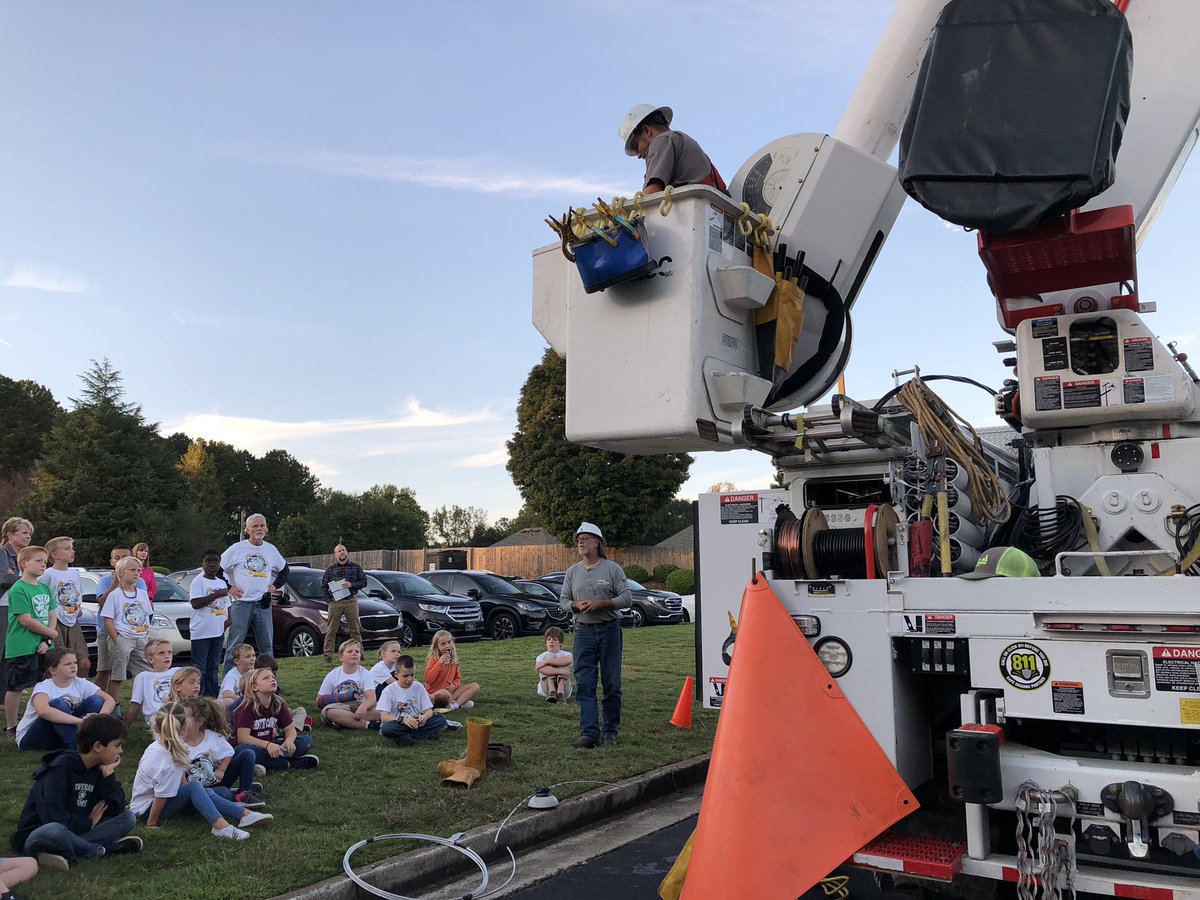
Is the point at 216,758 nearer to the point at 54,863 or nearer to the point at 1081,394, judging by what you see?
the point at 54,863

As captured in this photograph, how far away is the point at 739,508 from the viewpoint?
5566 millimetres

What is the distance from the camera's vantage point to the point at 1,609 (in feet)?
25.8

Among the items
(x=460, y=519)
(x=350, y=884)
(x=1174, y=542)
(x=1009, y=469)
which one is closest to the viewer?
(x=1174, y=542)

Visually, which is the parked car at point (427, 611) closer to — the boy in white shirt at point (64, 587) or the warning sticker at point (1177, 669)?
the boy in white shirt at point (64, 587)

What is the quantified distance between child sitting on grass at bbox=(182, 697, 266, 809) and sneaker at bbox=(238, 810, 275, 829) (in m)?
0.17

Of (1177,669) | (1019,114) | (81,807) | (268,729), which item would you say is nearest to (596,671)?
(268,729)

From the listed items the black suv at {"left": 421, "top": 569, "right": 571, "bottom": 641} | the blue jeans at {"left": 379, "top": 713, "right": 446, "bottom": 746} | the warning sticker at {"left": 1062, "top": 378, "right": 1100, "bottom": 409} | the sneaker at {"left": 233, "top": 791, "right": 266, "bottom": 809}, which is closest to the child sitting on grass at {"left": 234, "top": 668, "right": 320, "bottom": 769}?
the sneaker at {"left": 233, "top": 791, "right": 266, "bottom": 809}

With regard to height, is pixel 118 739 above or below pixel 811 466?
below

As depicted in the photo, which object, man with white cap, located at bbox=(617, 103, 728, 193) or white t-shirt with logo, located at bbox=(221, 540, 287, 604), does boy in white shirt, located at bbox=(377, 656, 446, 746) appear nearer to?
white t-shirt with logo, located at bbox=(221, 540, 287, 604)

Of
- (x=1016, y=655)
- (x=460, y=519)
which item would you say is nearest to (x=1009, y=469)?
(x=1016, y=655)

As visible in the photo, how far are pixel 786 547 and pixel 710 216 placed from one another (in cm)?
173

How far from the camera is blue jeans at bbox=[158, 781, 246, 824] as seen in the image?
563cm

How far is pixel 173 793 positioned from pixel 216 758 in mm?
462

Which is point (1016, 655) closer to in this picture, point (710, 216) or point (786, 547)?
point (786, 547)
